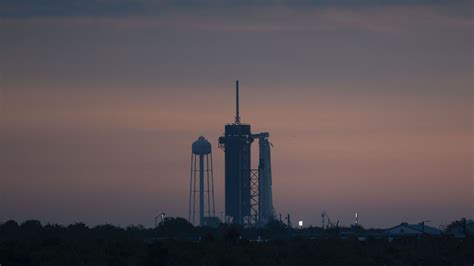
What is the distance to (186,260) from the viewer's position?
7138 centimetres

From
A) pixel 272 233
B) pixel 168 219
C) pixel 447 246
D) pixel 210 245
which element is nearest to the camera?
pixel 210 245

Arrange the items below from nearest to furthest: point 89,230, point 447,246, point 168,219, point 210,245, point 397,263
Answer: point 397,263 < point 210,245 < point 447,246 < point 89,230 < point 168,219

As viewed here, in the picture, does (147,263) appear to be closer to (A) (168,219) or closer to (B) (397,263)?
(B) (397,263)

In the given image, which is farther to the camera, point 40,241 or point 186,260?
point 40,241

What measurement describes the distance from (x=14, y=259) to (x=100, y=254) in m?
6.03

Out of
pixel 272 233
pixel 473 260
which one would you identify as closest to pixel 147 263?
pixel 473 260

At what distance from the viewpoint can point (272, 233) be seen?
5994 inches

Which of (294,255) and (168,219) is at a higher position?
(168,219)

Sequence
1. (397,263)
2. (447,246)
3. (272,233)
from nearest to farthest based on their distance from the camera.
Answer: (397,263) < (447,246) < (272,233)

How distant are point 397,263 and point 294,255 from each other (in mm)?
7552

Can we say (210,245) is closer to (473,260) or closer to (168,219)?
(473,260)

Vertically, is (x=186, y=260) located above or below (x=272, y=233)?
below

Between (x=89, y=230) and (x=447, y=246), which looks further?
(x=89, y=230)

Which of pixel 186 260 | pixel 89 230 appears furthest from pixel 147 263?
pixel 89 230
